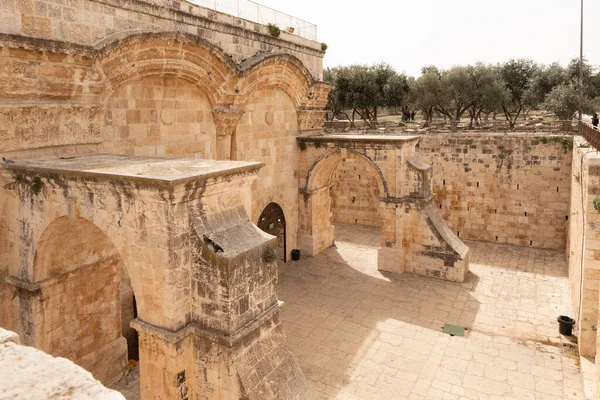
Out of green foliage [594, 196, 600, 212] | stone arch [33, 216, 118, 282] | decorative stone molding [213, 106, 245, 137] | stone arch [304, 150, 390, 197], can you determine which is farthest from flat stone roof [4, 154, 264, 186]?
stone arch [304, 150, 390, 197]

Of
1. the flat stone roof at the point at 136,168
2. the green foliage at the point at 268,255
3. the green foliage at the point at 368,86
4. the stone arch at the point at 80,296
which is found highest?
the green foliage at the point at 368,86

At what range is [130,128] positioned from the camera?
32.5ft

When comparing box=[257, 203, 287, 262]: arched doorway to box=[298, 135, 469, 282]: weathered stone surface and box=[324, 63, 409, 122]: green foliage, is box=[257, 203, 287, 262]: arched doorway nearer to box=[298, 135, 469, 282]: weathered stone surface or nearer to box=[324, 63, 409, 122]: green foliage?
box=[298, 135, 469, 282]: weathered stone surface

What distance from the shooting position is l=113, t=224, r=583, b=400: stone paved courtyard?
29.4 ft

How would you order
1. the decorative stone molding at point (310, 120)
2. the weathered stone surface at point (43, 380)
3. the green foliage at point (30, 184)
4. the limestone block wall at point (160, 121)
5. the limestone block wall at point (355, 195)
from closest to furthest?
the weathered stone surface at point (43, 380) < the green foliage at point (30, 184) < the limestone block wall at point (160, 121) < the decorative stone molding at point (310, 120) < the limestone block wall at point (355, 195)

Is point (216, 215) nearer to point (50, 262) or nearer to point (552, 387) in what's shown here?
point (50, 262)

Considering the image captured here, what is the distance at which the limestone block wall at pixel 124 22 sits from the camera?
25.7ft

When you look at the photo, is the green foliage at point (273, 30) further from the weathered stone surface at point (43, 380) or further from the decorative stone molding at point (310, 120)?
the weathered stone surface at point (43, 380)

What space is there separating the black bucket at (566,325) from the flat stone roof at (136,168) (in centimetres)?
848

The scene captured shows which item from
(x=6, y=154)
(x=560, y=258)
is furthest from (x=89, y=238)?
(x=560, y=258)

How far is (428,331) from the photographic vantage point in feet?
36.6

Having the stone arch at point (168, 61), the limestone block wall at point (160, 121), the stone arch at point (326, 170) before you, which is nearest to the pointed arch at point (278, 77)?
the stone arch at point (168, 61)

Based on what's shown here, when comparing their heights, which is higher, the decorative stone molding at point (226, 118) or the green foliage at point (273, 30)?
the green foliage at point (273, 30)

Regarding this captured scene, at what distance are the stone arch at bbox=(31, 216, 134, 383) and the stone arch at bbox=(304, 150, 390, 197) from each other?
8.57 m
